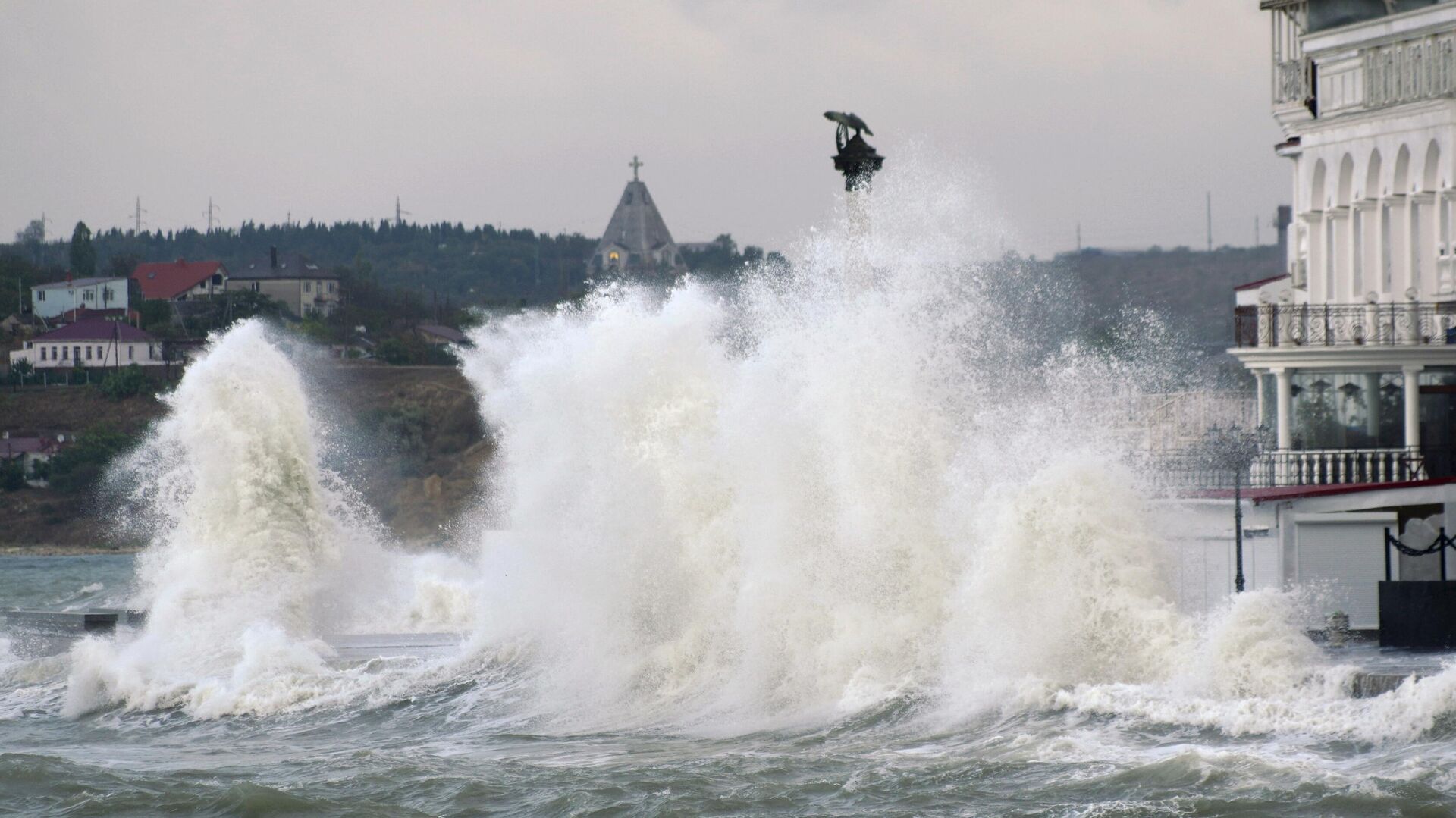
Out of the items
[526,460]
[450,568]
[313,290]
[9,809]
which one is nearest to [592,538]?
[526,460]

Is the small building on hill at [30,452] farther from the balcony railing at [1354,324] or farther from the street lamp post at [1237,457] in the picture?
the street lamp post at [1237,457]

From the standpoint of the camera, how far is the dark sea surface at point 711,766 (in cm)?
1484

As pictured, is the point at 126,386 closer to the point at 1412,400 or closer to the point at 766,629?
the point at 1412,400

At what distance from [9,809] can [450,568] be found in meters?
22.7

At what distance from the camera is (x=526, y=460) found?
25.7 m

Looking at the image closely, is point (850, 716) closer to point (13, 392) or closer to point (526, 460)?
point (526, 460)

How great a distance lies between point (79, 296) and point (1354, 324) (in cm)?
11874

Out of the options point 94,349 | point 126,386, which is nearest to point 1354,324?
point 126,386

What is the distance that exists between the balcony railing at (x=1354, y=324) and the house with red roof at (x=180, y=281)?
116399 mm

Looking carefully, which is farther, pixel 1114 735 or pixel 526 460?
pixel 526 460

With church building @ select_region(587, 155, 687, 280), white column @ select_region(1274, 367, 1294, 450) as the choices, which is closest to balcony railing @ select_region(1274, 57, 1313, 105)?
white column @ select_region(1274, 367, 1294, 450)

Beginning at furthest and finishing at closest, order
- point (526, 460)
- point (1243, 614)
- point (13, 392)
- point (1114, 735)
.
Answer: point (13, 392) → point (526, 460) → point (1243, 614) → point (1114, 735)

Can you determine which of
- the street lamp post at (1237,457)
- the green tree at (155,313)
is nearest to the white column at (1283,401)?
the street lamp post at (1237,457)

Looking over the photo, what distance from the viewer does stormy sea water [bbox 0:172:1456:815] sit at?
53.4 feet
